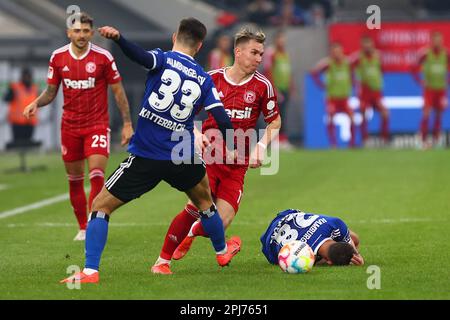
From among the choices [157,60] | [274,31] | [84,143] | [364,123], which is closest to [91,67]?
[84,143]

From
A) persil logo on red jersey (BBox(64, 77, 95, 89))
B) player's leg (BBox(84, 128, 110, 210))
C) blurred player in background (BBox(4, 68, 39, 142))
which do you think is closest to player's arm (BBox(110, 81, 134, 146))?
persil logo on red jersey (BBox(64, 77, 95, 89))

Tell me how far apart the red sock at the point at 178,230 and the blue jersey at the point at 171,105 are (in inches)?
37.5

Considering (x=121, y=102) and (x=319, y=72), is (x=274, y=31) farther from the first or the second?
(x=121, y=102)

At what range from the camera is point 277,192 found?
60.1 ft

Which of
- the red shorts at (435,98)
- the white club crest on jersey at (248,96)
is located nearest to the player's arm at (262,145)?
the white club crest on jersey at (248,96)

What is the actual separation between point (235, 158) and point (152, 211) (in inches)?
218

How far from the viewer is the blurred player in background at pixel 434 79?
29.6 meters

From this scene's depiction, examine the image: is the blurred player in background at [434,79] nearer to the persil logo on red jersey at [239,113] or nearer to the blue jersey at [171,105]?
the persil logo on red jersey at [239,113]

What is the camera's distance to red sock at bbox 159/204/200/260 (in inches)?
400

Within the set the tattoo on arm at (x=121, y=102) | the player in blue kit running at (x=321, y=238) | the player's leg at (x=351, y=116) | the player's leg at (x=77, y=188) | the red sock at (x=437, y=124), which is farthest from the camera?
the player's leg at (x=351, y=116)

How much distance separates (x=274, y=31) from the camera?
109 feet

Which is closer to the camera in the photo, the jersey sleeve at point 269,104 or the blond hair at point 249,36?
the blond hair at point 249,36

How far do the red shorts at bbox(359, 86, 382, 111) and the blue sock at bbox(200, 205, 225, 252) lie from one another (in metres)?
20.2

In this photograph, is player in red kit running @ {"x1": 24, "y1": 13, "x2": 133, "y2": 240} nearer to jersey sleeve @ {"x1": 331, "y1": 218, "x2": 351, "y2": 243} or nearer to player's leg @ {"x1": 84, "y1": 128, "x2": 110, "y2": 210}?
player's leg @ {"x1": 84, "y1": 128, "x2": 110, "y2": 210}
